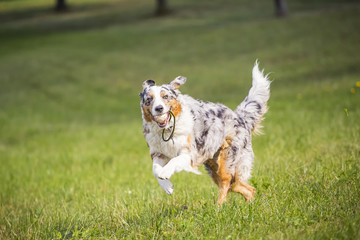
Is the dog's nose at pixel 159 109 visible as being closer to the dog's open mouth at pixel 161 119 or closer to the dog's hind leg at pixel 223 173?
the dog's open mouth at pixel 161 119

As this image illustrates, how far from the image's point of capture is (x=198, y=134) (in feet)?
16.2

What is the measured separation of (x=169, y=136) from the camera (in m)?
4.71

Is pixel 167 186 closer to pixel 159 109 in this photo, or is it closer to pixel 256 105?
pixel 159 109

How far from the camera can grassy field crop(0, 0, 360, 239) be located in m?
4.54

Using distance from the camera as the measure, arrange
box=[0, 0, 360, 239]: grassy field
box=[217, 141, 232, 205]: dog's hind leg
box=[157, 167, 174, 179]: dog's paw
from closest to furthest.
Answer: box=[157, 167, 174, 179]: dog's paw, box=[0, 0, 360, 239]: grassy field, box=[217, 141, 232, 205]: dog's hind leg

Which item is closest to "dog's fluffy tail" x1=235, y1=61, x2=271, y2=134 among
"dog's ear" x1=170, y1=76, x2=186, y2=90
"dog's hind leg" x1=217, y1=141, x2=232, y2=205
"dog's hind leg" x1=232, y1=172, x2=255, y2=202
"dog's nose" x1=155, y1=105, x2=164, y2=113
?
"dog's hind leg" x1=217, y1=141, x2=232, y2=205

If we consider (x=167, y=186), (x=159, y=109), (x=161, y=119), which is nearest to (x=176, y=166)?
(x=167, y=186)

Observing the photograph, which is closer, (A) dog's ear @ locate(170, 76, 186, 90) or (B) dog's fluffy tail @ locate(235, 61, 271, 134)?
(A) dog's ear @ locate(170, 76, 186, 90)

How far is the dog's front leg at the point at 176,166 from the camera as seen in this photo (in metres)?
4.43

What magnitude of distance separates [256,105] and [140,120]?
9756 millimetres

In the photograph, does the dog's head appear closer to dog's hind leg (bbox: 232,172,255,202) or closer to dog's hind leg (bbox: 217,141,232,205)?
dog's hind leg (bbox: 217,141,232,205)

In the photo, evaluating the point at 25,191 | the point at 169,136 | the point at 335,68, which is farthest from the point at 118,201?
the point at 335,68

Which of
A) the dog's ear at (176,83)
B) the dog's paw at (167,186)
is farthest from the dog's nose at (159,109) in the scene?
the dog's paw at (167,186)

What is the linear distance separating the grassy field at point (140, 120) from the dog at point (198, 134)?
11.9 inches
